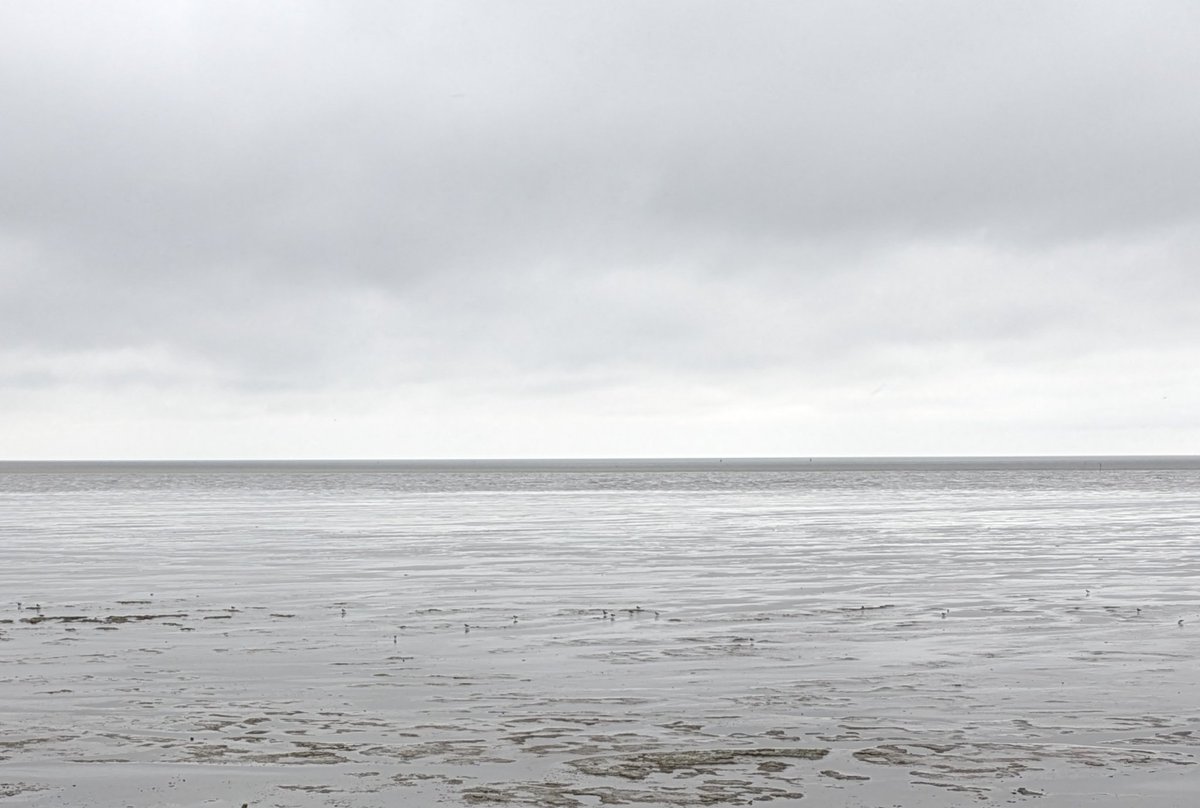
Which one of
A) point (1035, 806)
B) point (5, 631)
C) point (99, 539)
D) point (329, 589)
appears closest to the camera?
point (1035, 806)

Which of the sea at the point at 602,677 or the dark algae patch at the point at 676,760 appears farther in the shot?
the dark algae patch at the point at 676,760

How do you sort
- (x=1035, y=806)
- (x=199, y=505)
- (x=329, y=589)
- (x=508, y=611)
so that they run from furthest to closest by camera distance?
(x=199, y=505) → (x=329, y=589) → (x=508, y=611) → (x=1035, y=806)

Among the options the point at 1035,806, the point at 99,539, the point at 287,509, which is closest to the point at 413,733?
the point at 1035,806

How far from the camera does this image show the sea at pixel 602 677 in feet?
35.6

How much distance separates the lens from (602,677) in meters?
15.9

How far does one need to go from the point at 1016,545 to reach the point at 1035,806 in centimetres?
2950

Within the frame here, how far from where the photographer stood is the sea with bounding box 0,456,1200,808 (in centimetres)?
1084

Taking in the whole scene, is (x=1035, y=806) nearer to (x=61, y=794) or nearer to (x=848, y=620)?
(x=61, y=794)

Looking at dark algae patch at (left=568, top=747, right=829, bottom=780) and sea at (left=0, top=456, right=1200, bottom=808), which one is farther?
dark algae patch at (left=568, top=747, right=829, bottom=780)

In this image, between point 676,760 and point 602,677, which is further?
point 602,677

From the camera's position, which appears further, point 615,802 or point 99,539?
point 99,539

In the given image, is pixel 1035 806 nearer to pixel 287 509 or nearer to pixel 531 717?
pixel 531 717

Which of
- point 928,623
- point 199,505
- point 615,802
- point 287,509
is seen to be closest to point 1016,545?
point 928,623

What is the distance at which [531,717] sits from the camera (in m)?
13.5
